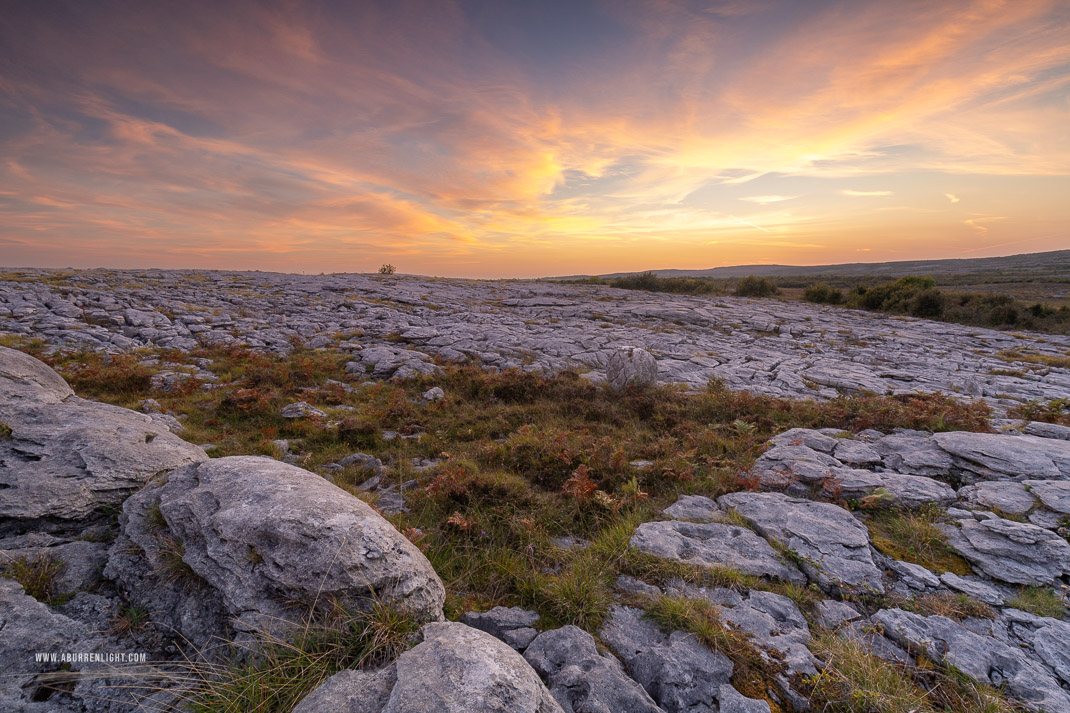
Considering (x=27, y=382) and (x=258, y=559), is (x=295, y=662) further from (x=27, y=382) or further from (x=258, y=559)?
(x=27, y=382)

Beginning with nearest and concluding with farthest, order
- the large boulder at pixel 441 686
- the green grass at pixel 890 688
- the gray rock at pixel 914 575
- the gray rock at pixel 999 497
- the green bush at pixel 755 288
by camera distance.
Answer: the large boulder at pixel 441 686 < the green grass at pixel 890 688 < the gray rock at pixel 914 575 < the gray rock at pixel 999 497 < the green bush at pixel 755 288

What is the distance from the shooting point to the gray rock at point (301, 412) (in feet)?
32.3

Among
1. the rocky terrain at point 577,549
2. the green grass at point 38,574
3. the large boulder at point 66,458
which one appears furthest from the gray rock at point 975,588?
the large boulder at point 66,458

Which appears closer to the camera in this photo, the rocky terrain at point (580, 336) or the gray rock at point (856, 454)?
the gray rock at point (856, 454)

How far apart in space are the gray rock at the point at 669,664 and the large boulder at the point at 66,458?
Result: 6.00m

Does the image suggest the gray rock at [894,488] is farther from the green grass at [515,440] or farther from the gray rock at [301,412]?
the gray rock at [301,412]

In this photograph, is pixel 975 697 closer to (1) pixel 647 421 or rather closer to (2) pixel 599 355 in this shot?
(1) pixel 647 421

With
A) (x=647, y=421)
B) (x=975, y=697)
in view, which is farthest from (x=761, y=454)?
(x=975, y=697)

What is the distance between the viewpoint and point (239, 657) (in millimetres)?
3000

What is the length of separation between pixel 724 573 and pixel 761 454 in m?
4.26

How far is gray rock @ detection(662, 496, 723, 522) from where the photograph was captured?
19.5ft

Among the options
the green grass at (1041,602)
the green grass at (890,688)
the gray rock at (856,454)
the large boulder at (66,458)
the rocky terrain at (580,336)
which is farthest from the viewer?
the rocky terrain at (580,336)

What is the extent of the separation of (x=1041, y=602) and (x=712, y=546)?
327 cm

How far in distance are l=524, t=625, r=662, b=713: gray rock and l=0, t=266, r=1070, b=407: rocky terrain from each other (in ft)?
35.8
